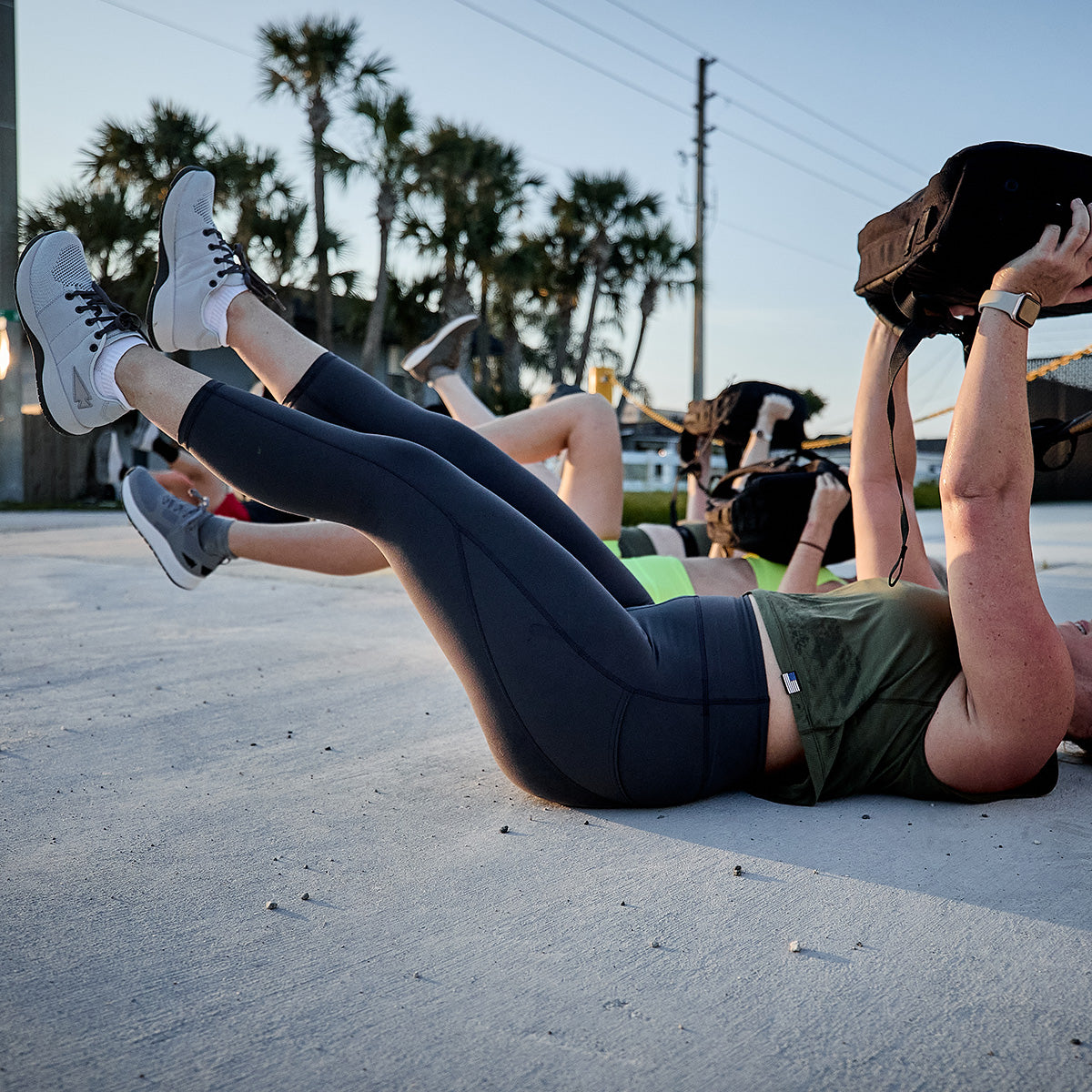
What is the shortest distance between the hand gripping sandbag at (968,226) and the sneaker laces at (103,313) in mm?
1386

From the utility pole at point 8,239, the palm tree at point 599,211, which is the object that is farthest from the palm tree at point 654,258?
the utility pole at point 8,239

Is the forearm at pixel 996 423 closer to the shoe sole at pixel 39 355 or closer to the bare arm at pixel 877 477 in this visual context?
the bare arm at pixel 877 477

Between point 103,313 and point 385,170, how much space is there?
1691cm

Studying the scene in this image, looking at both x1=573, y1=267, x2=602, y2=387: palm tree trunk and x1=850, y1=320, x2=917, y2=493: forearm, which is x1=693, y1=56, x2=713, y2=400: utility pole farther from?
x1=850, y1=320, x2=917, y2=493: forearm

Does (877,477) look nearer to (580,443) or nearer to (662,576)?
(662,576)

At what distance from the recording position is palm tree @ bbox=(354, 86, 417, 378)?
16859 mm

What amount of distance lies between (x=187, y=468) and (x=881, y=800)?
3.86 metres

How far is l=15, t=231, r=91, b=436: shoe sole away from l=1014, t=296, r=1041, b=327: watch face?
165cm

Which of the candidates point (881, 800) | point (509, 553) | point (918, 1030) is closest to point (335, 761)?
point (509, 553)

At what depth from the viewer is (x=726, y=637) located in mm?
1527

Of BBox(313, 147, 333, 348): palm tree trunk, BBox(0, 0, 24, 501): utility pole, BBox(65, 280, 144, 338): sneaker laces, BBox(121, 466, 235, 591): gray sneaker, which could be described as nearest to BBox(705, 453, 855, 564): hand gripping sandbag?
BBox(121, 466, 235, 591): gray sneaker

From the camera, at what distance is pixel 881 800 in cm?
166

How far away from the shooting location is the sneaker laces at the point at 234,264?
205 centimetres

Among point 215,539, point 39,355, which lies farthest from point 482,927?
point 215,539
